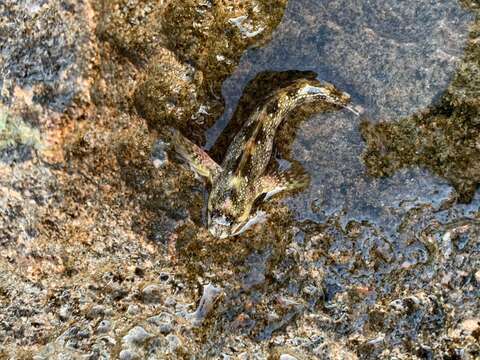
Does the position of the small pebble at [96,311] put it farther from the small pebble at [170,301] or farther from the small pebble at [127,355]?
the small pebble at [170,301]

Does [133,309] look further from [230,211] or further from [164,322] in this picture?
[230,211]

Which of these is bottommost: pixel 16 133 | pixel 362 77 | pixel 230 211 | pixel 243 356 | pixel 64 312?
pixel 64 312

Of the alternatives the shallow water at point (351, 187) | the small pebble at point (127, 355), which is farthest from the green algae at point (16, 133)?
the shallow water at point (351, 187)

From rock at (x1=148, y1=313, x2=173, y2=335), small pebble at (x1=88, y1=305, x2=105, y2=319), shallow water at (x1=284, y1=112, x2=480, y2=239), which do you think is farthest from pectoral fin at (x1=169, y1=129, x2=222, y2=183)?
small pebble at (x1=88, y1=305, x2=105, y2=319)

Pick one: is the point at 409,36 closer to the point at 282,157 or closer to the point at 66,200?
the point at 282,157

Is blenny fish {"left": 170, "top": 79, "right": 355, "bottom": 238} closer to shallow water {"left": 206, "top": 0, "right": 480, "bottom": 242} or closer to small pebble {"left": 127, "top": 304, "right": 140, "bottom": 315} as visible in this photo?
shallow water {"left": 206, "top": 0, "right": 480, "bottom": 242}

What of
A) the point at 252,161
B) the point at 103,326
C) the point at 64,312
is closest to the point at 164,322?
the point at 103,326
